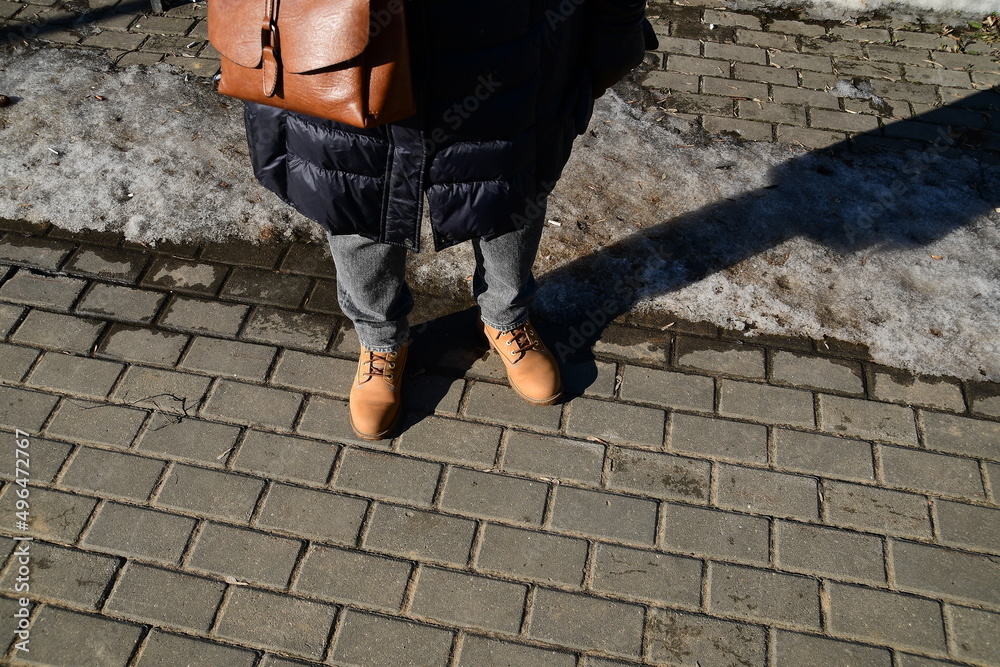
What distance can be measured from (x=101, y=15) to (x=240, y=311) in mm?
2676

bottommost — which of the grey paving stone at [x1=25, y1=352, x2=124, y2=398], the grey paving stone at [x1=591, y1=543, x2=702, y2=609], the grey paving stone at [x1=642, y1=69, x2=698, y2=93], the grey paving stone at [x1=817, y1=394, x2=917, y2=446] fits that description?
the grey paving stone at [x1=591, y1=543, x2=702, y2=609]

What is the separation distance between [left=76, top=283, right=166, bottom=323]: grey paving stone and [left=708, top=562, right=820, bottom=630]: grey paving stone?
2214 mm

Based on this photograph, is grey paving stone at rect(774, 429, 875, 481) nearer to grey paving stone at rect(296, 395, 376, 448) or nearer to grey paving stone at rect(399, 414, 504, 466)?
grey paving stone at rect(399, 414, 504, 466)

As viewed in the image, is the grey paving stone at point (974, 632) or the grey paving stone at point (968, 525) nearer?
the grey paving stone at point (974, 632)

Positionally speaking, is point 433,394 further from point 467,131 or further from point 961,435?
point 961,435

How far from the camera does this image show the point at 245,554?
2.36 m

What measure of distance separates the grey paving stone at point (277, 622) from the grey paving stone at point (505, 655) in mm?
395

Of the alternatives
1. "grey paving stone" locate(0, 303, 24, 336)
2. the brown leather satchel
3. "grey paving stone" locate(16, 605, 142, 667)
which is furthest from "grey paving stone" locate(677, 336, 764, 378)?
"grey paving stone" locate(0, 303, 24, 336)

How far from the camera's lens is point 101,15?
4590mm

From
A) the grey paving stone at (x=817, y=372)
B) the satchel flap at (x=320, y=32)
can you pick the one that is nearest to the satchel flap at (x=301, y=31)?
the satchel flap at (x=320, y=32)

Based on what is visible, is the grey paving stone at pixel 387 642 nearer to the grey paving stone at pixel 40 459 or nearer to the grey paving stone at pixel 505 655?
the grey paving stone at pixel 505 655

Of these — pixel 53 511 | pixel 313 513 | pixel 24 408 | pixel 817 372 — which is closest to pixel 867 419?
pixel 817 372

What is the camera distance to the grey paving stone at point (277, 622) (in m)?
2.17

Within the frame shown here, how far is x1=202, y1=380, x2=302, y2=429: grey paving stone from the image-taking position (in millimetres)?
2693
